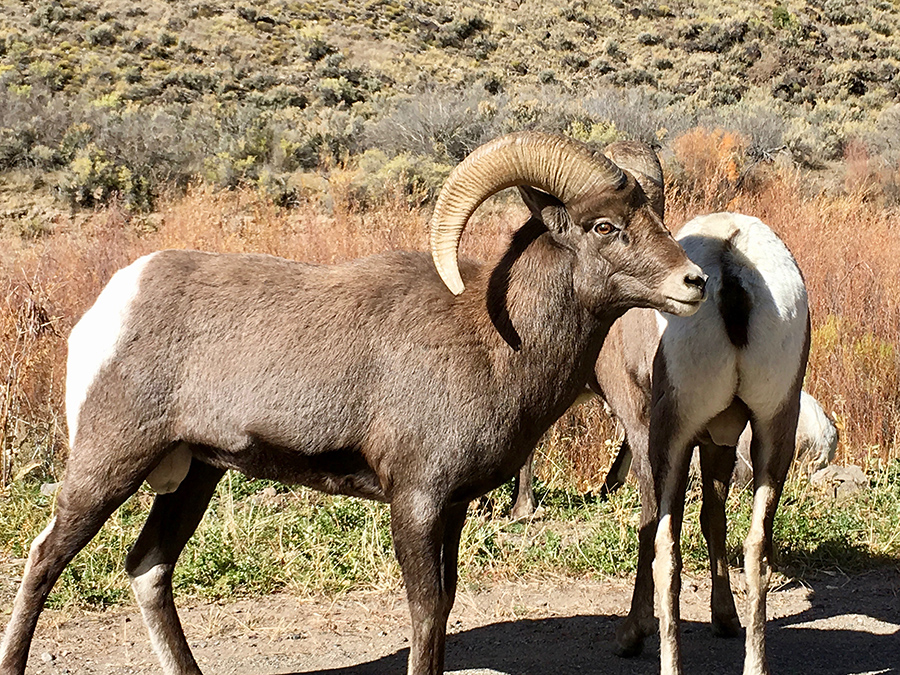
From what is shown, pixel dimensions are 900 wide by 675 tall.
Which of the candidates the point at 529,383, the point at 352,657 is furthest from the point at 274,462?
the point at 352,657

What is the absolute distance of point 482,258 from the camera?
9227 mm

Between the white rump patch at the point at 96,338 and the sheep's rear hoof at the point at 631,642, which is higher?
the white rump patch at the point at 96,338

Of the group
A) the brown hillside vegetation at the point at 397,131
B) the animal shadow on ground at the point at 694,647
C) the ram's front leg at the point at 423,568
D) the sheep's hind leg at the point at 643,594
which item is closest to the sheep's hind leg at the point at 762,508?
the animal shadow on ground at the point at 694,647

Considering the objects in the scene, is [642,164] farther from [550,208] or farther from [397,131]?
[397,131]

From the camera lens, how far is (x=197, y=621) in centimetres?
524

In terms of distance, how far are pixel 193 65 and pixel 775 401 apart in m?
25.8

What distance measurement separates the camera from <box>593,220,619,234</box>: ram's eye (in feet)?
12.9

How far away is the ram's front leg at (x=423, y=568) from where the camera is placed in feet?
12.5

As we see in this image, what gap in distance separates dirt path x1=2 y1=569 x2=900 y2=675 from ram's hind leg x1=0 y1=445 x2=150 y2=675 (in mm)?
753

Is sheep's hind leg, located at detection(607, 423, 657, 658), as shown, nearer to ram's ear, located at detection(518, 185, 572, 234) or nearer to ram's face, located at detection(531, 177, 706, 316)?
ram's face, located at detection(531, 177, 706, 316)

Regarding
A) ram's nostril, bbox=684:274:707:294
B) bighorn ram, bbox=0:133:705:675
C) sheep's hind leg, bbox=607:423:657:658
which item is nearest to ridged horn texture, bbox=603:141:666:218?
bighorn ram, bbox=0:133:705:675

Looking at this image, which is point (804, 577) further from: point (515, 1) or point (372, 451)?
point (515, 1)

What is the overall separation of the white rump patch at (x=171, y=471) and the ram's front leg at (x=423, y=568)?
38.4 inches

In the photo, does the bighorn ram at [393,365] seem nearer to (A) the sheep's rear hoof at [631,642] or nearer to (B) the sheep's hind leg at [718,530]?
(A) the sheep's rear hoof at [631,642]
